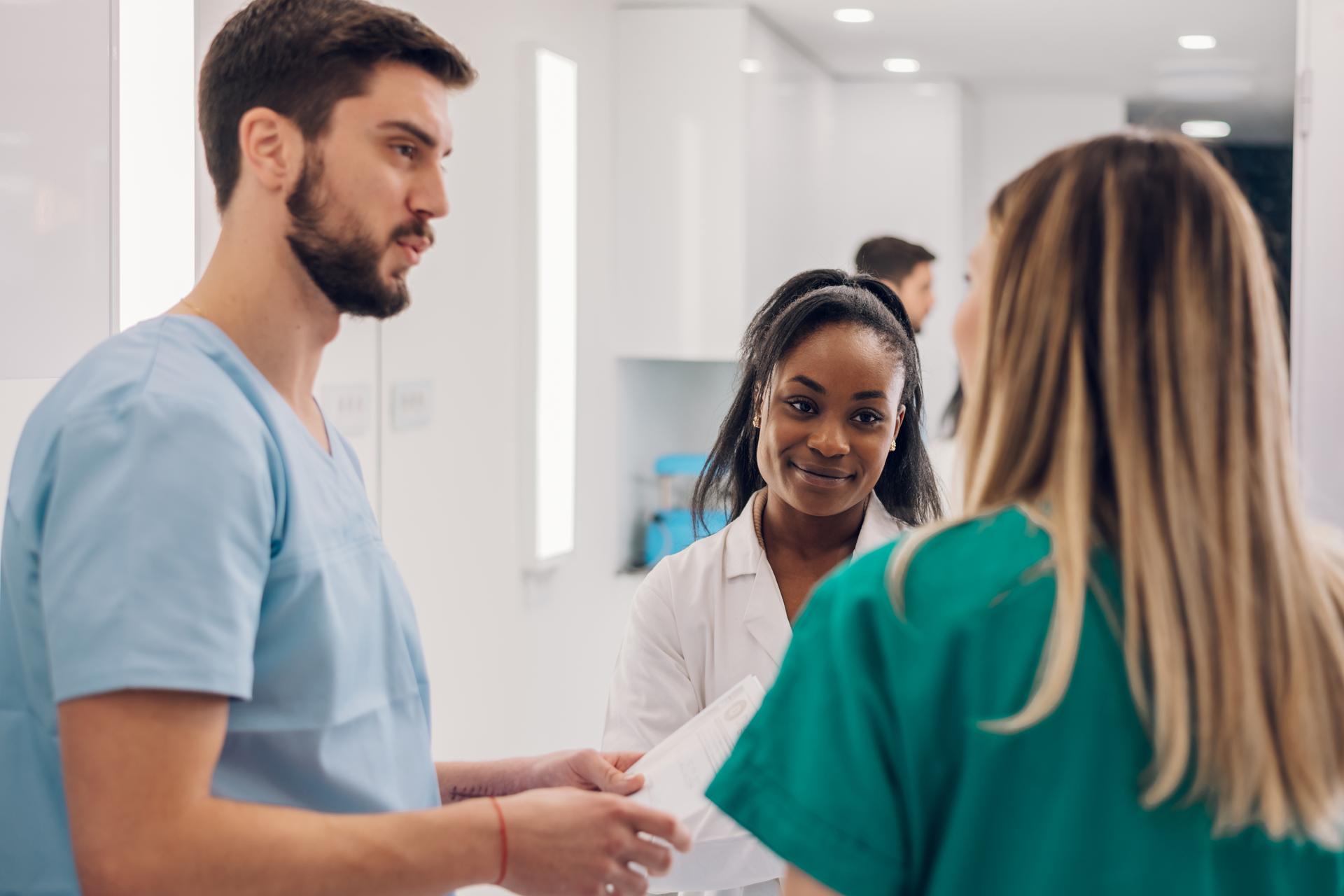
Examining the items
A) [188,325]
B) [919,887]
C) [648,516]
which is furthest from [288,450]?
[648,516]

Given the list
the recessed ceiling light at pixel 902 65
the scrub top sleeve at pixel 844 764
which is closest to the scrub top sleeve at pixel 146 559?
the scrub top sleeve at pixel 844 764

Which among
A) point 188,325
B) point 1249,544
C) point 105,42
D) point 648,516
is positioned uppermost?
point 105,42

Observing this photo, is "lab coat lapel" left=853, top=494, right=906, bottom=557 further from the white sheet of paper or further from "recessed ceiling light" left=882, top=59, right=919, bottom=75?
"recessed ceiling light" left=882, top=59, right=919, bottom=75

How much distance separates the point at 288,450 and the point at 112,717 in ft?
0.78

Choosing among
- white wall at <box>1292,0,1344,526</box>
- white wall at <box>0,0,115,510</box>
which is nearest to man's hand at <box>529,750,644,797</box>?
white wall at <box>0,0,115,510</box>

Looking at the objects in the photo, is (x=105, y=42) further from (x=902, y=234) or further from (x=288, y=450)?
(x=902, y=234)

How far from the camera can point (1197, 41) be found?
4281 mm

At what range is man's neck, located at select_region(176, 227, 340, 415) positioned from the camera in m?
1.03

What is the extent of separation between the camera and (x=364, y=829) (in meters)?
0.91

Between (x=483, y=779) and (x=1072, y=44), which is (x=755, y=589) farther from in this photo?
(x=1072, y=44)

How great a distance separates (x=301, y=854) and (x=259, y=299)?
1.40ft

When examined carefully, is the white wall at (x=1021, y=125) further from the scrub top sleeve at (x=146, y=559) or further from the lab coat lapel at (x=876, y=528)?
the scrub top sleeve at (x=146, y=559)

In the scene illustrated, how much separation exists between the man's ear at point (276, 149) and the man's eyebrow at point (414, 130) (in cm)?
7

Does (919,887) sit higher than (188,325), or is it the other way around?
(188,325)
